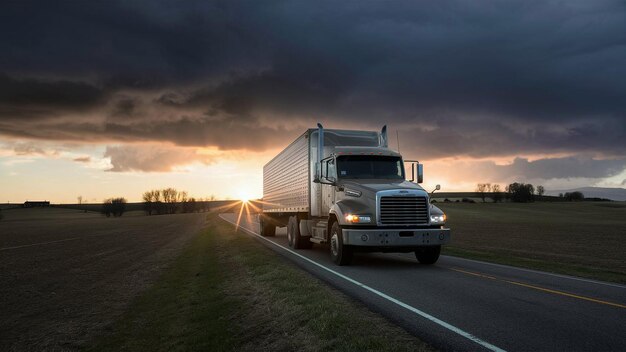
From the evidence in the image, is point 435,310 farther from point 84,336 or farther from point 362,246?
point 84,336

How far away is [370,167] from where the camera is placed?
1464cm

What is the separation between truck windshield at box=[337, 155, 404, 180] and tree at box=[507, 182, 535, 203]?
122375mm

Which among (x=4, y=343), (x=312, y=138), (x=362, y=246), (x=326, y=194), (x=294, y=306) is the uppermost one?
(x=312, y=138)

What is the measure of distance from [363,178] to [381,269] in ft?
9.82

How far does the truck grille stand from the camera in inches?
497

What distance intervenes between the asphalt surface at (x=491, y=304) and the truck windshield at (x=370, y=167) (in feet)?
9.72

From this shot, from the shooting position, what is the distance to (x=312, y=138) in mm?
17062

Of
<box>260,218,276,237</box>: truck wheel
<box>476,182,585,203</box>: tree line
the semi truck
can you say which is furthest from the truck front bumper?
<box>476,182,585,203</box>: tree line

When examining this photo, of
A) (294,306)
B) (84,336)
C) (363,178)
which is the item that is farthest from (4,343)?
(363,178)

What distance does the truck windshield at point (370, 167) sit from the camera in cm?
1448

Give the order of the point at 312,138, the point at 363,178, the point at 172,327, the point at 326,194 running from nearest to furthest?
the point at 172,327 < the point at 363,178 < the point at 326,194 < the point at 312,138

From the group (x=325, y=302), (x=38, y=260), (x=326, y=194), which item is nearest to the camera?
(x=325, y=302)

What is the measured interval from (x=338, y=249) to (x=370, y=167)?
295 cm

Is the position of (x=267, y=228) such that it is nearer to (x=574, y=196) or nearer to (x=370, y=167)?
(x=370, y=167)
